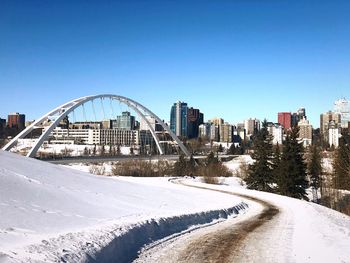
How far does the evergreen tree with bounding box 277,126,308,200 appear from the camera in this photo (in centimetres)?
4459

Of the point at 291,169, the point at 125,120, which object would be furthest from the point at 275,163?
the point at 125,120

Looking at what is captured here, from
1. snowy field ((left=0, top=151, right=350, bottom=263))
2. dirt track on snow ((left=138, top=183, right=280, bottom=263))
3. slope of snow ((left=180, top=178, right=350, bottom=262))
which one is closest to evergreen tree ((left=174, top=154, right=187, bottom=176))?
snowy field ((left=0, top=151, right=350, bottom=263))

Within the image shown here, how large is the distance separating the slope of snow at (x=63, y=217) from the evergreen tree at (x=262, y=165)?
92.7 ft

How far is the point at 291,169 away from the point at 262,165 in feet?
20.4

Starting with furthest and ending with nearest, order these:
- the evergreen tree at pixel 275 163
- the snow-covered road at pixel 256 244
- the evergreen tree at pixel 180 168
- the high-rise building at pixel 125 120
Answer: the high-rise building at pixel 125 120
the evergreen tree at pixel 180 168
the evergreen tree at pixel 275 163
the snow-covered road at pixel 256 244

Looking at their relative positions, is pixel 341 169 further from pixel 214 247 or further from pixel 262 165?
pixel 214 247

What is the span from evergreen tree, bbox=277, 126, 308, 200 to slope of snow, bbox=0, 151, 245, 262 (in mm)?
23785

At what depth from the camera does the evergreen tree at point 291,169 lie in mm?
44594

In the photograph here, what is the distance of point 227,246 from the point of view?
1140 centimetres

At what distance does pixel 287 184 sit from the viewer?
44812 millimetres

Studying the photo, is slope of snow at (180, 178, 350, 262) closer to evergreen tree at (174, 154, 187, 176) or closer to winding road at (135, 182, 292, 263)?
winding road at (135, 182, 292, 263)

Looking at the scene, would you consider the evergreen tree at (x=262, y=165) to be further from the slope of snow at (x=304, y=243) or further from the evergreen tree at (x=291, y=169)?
the slope of snow at (x=304, y=243)

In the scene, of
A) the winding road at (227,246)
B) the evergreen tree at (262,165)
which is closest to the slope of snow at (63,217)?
the winding road at (227,246)

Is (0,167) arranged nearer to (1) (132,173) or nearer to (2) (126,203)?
(2) (126,203)
